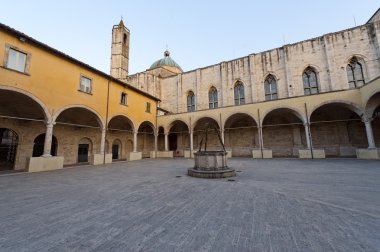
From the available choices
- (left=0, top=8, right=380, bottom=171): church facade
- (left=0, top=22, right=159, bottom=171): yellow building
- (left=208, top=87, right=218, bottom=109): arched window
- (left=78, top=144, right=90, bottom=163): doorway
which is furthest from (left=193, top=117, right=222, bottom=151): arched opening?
(left=78, top=144, right=90, bottom=163): doorway

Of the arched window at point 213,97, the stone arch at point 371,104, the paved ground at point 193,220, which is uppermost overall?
the arched window at point 213,97

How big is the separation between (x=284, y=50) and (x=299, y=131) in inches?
379

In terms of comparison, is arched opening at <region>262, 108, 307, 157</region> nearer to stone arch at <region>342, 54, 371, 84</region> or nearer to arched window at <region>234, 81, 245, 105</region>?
arched window at <region>234, 81, 245, 105</region>

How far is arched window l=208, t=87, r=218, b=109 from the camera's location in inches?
890

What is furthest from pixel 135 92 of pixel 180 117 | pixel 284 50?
pixel 284 50

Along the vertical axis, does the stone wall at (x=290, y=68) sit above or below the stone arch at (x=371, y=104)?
above

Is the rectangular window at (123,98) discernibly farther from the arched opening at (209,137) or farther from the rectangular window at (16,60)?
the arched opening at (209,137)

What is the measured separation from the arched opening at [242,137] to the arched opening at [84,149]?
1464cm

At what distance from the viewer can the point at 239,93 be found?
2127 centimetres

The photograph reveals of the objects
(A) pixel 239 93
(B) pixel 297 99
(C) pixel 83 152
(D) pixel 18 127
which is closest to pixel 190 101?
(A) pixel 239 93

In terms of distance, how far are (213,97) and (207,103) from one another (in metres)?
1.19

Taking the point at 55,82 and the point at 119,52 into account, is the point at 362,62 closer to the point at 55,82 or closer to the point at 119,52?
the point at 55,82

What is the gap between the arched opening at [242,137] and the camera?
1905 cm

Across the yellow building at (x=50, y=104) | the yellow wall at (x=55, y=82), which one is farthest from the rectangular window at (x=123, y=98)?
the yellow wall at (x=55, y=82)
